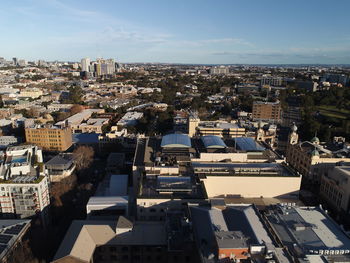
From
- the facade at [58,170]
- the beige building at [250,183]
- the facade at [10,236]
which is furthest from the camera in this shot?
the facade at [58,170]

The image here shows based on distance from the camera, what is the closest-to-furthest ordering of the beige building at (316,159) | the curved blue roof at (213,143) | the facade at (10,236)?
1. the facade at (10,236)
2. the curved blue roof at (213,143)
3. the beige building at (316,159)

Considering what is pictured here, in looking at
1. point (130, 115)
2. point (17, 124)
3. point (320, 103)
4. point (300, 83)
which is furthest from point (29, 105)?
point (300, 83)

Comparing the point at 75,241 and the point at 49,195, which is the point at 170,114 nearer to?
the point at 49,195

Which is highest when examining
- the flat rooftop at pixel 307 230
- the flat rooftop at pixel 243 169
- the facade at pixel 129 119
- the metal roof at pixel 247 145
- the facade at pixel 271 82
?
the facade at pixel 271 82

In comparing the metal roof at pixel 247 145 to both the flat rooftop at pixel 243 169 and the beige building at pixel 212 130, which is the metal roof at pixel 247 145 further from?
the beige building at pixel 212 130

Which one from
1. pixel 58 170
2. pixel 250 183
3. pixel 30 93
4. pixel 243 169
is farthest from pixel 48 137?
pixel 30 93

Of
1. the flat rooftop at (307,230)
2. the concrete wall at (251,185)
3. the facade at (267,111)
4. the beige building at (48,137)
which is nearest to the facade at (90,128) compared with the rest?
the beige building at (48,137)
